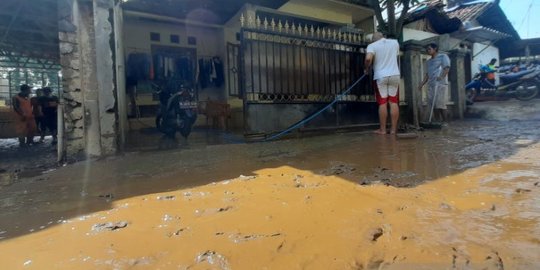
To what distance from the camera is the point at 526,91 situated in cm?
1085

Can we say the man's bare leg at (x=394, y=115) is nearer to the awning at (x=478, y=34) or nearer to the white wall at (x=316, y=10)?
the white wall at (x=316, y=10)

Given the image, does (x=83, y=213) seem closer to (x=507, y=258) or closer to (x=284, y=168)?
(x=284, y=168)

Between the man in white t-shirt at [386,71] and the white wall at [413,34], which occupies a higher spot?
the white wall at [413,34]

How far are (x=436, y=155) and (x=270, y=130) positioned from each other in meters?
2.69

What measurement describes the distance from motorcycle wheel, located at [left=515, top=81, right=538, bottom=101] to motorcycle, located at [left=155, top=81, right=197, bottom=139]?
10.9 meters

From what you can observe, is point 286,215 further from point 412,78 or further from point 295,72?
point 412,78

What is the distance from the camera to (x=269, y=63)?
568 cm

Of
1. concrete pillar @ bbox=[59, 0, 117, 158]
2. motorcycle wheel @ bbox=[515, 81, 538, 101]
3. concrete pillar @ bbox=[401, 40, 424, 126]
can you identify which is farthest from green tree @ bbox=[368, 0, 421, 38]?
concrete pillar @ bbox=[59, 0, 117, 158]

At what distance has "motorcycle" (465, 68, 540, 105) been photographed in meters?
10.7

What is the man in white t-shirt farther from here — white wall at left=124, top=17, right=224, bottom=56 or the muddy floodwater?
white wall at left=124, top=17, right=224, bottom=56

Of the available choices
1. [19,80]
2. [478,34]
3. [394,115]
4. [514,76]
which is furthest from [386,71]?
[19,80]

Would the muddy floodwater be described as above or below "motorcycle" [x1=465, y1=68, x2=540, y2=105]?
below

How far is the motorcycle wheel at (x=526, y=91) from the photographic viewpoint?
10672 millimetres

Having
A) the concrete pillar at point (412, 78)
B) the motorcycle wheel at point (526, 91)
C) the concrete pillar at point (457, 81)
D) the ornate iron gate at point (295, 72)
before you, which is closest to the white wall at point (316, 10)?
the ornate iron gate at point (295, 72)
